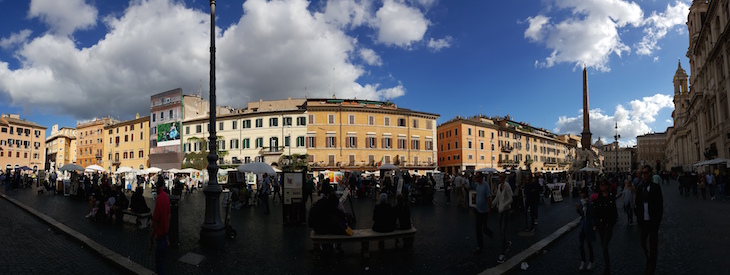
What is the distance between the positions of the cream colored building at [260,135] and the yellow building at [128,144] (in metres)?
12.5

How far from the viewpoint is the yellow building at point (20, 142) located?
73.2m

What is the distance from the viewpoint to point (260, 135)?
48.6m

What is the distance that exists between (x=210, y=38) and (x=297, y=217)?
17.0ft

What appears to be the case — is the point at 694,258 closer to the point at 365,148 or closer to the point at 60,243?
the point at 60,243

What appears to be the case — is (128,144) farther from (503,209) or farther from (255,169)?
(503,209)

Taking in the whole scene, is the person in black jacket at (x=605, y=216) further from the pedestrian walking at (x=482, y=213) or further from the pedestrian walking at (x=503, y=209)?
the pedestrian walking at (x=482, y=213)

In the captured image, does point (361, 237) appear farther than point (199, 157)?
No

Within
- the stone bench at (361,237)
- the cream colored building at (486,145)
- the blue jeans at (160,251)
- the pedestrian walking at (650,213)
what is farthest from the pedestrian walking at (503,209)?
the cream colored building at (486,145)

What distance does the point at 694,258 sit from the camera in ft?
21.9

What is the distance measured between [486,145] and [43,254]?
5959 cm

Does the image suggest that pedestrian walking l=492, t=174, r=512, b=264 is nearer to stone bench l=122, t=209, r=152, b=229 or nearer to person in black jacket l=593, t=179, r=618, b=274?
person in black jacket l=593, t=179, r=618, b=274

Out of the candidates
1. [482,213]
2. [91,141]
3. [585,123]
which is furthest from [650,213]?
[91,141]

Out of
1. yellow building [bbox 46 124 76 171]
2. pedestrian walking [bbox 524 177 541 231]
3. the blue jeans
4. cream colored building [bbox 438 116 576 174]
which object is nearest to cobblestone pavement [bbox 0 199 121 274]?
the blue jeans

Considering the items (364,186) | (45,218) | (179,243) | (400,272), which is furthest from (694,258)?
(364,186)
